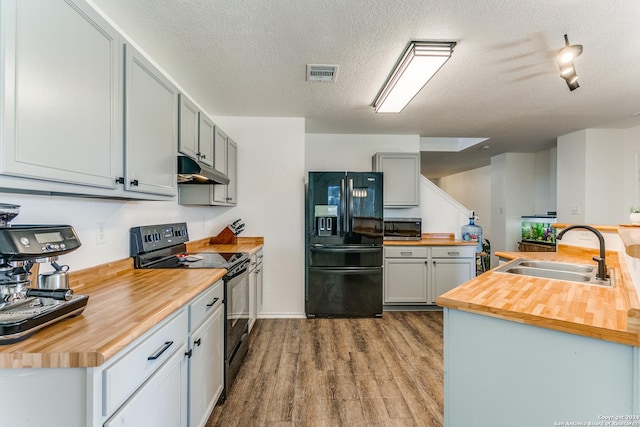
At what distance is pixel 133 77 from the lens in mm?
1467

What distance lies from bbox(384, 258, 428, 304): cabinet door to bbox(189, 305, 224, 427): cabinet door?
2389 millimetres

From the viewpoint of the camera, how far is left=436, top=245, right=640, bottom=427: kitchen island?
3.15 feet

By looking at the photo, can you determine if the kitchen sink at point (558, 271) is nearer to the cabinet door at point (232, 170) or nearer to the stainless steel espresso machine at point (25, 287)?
the stainless steel espresso machine at point (25, 287)

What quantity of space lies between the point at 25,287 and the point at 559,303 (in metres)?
2.06

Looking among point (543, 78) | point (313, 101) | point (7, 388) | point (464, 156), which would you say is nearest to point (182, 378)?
point (7, 388)

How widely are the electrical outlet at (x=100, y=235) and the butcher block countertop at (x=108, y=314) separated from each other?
0.15 m

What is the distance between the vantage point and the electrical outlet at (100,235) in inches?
66.2

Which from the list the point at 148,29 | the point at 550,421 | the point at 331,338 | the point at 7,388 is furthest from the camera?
the point at 331,338

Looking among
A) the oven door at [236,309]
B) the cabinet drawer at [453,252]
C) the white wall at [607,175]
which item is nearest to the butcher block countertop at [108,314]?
the oven door at [236,309]

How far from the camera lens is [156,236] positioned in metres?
2.19

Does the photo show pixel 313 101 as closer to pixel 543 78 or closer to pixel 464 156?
pixel 543 78

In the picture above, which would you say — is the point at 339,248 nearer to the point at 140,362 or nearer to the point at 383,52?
the point at 383,52

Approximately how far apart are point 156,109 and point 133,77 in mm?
249

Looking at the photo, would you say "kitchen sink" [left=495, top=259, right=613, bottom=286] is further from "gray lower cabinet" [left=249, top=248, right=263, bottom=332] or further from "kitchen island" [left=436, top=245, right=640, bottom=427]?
"gray lower cabinet" [left=249, top=248, right=263, bottom=332]
